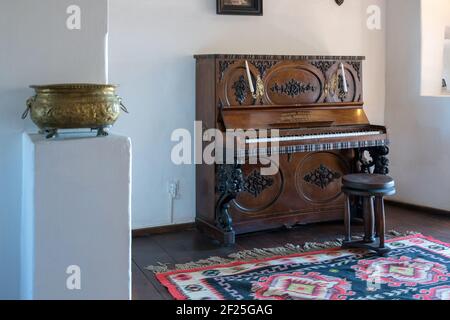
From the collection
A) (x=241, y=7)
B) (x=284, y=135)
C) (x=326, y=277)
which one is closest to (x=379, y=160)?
(x=284, y=135)

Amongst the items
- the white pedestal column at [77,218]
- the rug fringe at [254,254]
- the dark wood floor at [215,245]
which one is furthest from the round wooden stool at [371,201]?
the white pedestal column at [77,218]

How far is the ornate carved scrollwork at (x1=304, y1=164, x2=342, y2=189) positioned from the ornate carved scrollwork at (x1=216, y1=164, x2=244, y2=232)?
2.52 feet

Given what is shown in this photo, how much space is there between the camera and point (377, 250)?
3658 mm

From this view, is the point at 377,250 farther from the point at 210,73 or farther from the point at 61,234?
the point at 61,234

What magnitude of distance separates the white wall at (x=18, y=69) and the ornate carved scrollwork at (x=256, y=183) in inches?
74.0

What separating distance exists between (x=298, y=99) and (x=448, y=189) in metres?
1.64

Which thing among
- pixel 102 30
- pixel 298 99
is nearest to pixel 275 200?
pixel 298 99

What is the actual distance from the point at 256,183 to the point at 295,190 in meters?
0.38

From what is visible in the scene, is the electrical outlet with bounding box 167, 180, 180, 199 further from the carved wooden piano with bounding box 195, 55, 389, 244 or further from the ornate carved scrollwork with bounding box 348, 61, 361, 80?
the ornate carved scrollwork with bounding box 348, 61, 361, 80

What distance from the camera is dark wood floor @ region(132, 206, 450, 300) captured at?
11.4 ft

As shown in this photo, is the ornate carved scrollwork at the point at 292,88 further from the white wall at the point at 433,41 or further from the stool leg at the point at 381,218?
the white wall at the point at 433,41

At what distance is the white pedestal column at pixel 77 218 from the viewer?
225 centimetres

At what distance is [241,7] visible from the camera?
4414mm

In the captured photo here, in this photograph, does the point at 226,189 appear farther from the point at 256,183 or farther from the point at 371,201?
the point at 371,201
